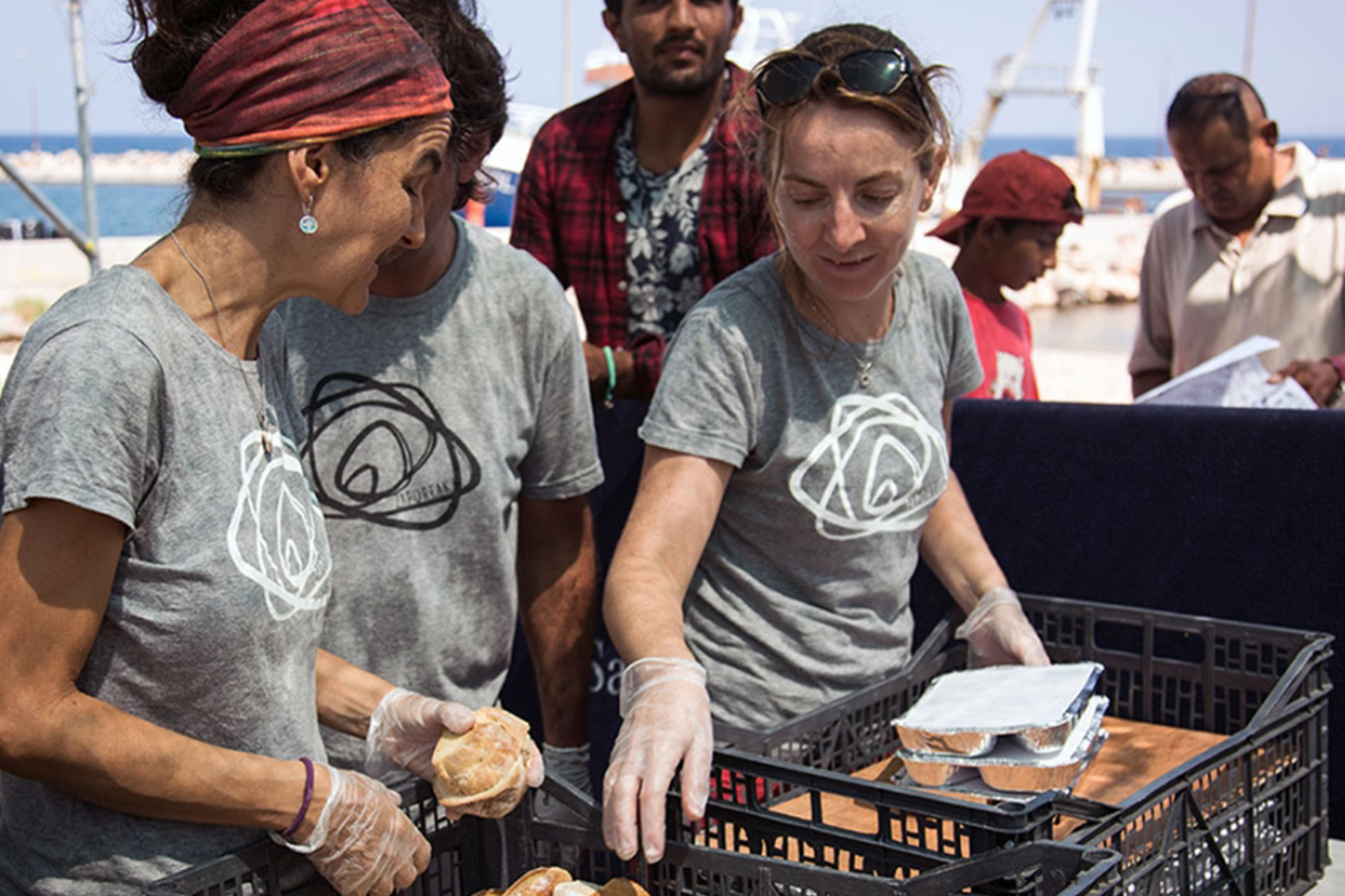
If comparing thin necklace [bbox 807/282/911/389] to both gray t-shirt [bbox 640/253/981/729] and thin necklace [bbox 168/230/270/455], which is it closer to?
gray t-shirt [bbox 640/253/981/729]

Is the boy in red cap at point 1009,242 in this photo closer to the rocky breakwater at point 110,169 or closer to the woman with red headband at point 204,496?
the woman with red headband at point 204,496

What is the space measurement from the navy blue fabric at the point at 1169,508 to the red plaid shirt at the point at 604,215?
687 mm

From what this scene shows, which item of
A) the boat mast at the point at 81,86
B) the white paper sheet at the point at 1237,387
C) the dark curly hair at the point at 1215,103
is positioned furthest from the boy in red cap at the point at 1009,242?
the boat mast at the point at 81,86

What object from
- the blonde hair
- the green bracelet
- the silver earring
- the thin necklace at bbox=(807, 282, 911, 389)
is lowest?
the green bracelet

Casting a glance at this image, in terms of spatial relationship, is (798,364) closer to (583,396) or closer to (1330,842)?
(583,396)

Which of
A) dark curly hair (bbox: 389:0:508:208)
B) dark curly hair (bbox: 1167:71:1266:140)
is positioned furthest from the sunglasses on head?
dark curly hair (bbox: 1167:71:1266:140)

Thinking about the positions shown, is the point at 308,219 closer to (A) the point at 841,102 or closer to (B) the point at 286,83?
(B) the point at 286,83

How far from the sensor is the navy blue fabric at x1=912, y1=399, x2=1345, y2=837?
2645 millimetres

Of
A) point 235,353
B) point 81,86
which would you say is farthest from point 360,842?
point 81,86

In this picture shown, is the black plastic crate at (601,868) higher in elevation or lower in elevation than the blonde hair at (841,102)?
lower

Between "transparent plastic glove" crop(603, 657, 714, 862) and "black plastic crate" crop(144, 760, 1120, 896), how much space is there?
5cm

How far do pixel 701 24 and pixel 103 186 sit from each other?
86.6 meters

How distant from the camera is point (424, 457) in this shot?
6.89 feet

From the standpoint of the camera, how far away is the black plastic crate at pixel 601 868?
1308 mm
